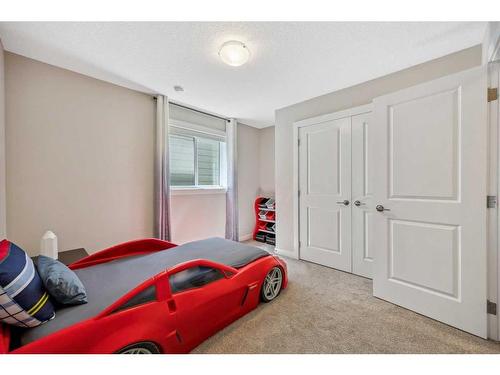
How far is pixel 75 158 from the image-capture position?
2203mm

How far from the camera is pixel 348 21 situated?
1.49 meters

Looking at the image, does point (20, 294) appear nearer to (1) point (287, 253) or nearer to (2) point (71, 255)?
(2) point (71, 255)

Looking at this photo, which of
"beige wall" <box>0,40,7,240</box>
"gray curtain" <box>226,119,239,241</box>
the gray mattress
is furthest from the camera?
"gray curtain" <box>226,119,239,241</box>

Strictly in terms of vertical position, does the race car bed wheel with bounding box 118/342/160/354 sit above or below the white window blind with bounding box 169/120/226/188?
below

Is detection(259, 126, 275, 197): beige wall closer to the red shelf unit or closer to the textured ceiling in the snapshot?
the red shelf unit

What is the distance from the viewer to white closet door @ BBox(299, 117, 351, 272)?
258 cm

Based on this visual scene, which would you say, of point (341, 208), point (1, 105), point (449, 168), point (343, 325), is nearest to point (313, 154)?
point (341, 208)

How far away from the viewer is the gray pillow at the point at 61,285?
115 centimetres

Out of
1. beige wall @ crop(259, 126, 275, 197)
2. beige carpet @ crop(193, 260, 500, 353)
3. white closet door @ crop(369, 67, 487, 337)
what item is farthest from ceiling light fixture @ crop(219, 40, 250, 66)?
beige wall @ crop(259, 126, 275, 197)

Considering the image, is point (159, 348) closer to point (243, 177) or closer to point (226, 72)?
point (226, 72)

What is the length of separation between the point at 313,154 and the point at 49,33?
2.85m

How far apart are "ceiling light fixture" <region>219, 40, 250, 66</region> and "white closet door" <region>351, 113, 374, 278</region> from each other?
1517mm

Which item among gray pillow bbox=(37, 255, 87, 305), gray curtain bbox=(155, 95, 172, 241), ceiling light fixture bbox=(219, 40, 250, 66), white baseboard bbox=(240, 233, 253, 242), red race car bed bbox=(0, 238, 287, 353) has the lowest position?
white baseboard bbox=(240, 233, 253, 242)

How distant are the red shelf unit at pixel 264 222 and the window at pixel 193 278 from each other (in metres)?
2.38
